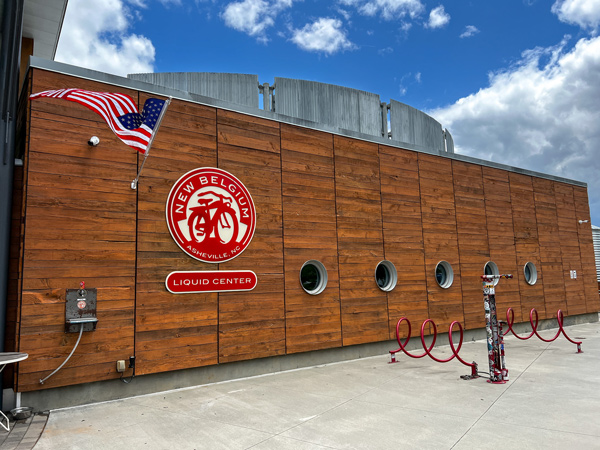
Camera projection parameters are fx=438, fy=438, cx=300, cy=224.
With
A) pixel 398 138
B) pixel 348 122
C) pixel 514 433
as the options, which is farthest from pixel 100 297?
pixel 398 138

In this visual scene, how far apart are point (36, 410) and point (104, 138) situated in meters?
4.03

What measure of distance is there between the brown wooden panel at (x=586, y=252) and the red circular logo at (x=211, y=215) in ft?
45.0

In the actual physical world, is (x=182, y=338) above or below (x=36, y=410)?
above

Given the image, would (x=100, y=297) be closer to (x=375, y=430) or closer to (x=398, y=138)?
(x=375, y=430)

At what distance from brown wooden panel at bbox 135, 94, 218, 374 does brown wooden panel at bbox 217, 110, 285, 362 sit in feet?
1.14

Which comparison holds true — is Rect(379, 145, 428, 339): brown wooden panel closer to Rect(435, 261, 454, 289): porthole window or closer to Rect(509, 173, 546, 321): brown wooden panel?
Rect(435, 261, 454, 289): porthole window

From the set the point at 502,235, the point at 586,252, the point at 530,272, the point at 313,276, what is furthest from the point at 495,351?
the point at 586,252

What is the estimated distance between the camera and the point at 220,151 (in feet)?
26.5

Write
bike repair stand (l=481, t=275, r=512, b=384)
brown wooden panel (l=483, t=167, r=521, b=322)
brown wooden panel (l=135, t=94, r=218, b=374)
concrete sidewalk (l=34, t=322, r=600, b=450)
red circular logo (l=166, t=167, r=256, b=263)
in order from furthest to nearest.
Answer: brown wooden panel (l=483, t=167, r=521, b=322)
red circular logo (l=166, t=167, r=256, b=263)
bike repair stand (l=481, t=275, r=512, b=384)
brown wooden panel (l=135, t=94, r=218, b=374)
concrete sidewalk (l=34, t=322, r=600, b=450)

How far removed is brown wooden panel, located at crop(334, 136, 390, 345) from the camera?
9.48m

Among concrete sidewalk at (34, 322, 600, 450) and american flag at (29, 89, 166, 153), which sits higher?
american flag at (29, 89, 166, 153)

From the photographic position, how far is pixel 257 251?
8.28 m

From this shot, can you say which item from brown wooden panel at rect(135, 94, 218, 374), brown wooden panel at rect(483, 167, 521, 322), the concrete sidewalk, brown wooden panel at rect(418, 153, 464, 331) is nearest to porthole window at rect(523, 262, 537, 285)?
brown wooden panel at rect(483, 167, 521, 322)

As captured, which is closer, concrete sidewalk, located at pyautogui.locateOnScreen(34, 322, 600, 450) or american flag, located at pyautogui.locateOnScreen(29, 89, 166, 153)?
→ concrete sidewalk, located at pyautogui.locateOnScreen(34, 322, 600, 450)
